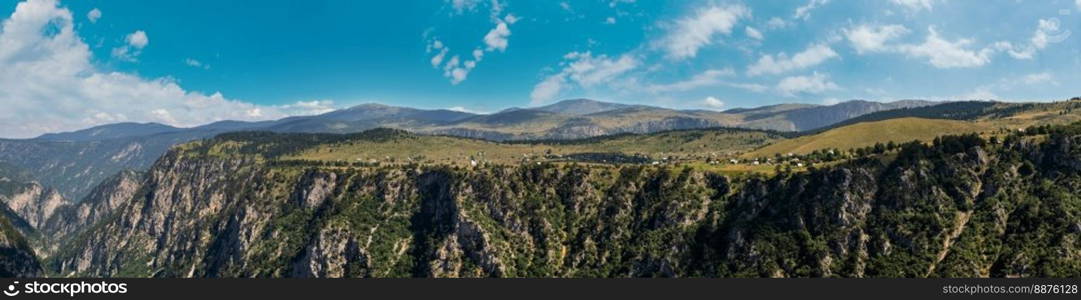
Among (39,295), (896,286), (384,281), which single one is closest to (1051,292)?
(896,286)

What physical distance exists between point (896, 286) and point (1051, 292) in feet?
96.3

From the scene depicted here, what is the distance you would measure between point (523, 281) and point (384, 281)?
1769 cm

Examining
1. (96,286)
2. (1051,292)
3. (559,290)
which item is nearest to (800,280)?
(559,290)

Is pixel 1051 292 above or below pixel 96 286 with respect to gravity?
below

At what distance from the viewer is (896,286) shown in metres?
88.6

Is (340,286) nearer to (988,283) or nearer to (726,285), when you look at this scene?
(726,285)

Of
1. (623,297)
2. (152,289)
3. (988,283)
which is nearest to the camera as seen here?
(152,289)

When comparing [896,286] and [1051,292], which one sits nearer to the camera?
[896,286]

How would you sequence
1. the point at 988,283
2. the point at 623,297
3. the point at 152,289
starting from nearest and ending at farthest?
the point at 152,289
the point at 623,297
the point at 988,283

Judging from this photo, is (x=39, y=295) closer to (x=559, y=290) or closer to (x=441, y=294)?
(x=441, y=294)

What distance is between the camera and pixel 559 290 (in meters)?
82.2
